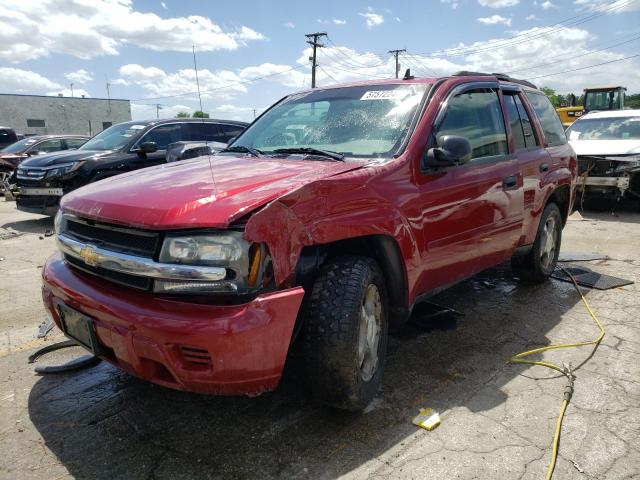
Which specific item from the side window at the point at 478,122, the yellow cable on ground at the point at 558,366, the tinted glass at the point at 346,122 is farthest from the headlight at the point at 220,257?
the side window at the point at 478,122

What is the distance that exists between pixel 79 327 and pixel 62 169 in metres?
6.85

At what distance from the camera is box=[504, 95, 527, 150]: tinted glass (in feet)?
13.4

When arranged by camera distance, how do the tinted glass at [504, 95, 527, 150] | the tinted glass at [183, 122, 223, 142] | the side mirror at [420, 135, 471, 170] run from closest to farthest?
the side mirror at [420, 135, 471, 170]
the tinted glass at [504, 95, 527, 150]
the tinted glass at [183, 122, 223, 142]

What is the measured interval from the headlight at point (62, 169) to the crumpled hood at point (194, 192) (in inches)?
235

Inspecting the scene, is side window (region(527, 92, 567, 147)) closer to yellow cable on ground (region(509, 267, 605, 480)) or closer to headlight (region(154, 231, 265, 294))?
yellow cable on ground (region(509, 267, 605, 480))

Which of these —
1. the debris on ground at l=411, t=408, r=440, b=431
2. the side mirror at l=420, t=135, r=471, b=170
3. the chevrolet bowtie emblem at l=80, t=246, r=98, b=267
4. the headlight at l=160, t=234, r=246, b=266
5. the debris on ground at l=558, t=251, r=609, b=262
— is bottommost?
the debris on ground at l=558, t=251, r=609, b=262

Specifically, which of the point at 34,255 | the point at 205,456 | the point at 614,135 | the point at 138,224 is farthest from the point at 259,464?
the point at 614,135

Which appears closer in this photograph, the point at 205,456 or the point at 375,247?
the point at 205,456

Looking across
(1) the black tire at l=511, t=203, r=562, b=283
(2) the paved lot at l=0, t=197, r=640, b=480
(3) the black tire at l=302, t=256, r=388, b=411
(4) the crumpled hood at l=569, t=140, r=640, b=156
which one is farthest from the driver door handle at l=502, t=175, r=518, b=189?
(4) the crumpled hood at l=569, t=140, r=640, b=156

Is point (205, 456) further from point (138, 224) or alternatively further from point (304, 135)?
point (304, 135)

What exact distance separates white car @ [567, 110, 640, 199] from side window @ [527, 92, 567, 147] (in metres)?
4.29

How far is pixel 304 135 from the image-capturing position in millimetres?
3406

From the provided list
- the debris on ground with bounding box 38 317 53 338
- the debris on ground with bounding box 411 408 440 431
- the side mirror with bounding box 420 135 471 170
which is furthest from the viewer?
the debris on ground with bounding box 38 317 53 338

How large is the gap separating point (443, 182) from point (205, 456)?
6.82 feet
